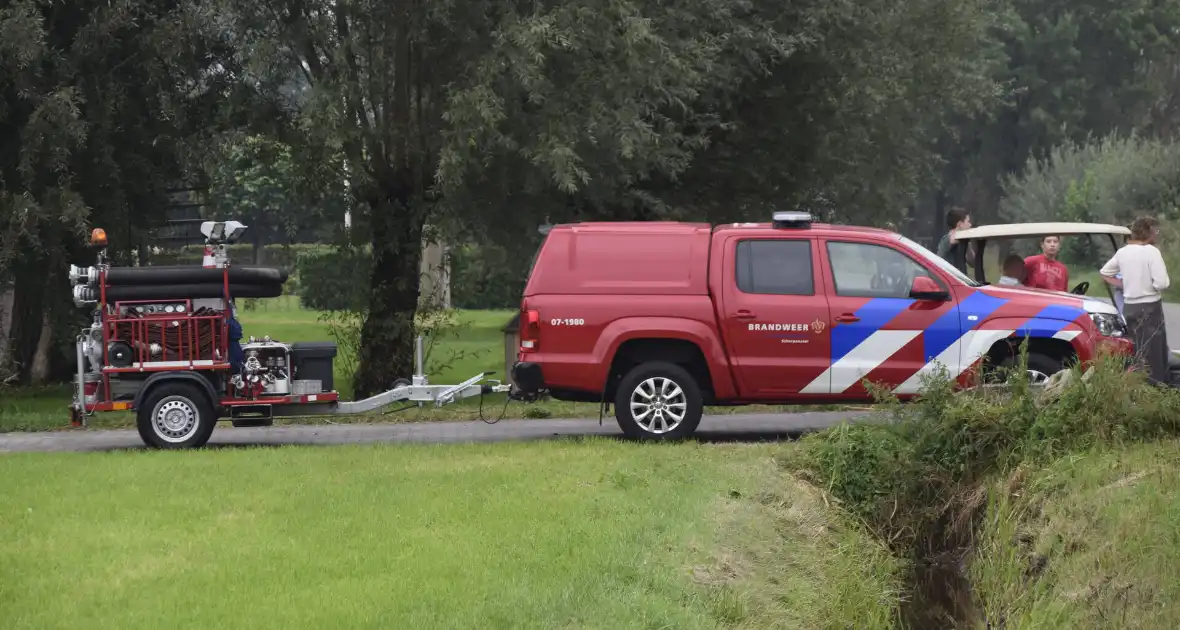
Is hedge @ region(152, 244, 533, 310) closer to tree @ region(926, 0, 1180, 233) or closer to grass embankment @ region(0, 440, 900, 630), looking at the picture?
grass embankment @ region(0, 440, 900, 630)

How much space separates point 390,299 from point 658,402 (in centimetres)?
645

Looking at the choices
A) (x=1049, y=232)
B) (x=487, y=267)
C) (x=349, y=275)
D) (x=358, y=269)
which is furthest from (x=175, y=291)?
(x=487, y=267)

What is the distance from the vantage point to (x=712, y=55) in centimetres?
1858

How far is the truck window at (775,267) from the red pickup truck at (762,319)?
0.01m

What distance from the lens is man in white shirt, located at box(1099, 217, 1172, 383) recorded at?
43.1 feet

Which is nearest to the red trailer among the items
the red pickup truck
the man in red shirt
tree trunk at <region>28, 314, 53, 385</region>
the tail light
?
the tail light

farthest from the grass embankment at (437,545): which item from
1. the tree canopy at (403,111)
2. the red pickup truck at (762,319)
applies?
the tree canopy at (403,111)

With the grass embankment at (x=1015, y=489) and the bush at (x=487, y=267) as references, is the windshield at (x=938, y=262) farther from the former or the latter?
the bush at (x=487, y=267)

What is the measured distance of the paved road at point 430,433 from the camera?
1434 centimetres

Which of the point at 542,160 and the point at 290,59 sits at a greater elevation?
the point at 290,59

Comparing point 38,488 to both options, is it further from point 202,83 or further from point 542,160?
point 202,83

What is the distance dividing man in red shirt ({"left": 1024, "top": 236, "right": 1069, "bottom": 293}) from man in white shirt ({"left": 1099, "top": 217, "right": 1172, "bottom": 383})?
0.97 metres

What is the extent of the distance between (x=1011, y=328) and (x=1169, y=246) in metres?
31.8

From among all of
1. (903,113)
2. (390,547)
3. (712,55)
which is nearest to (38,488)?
(390,547)
